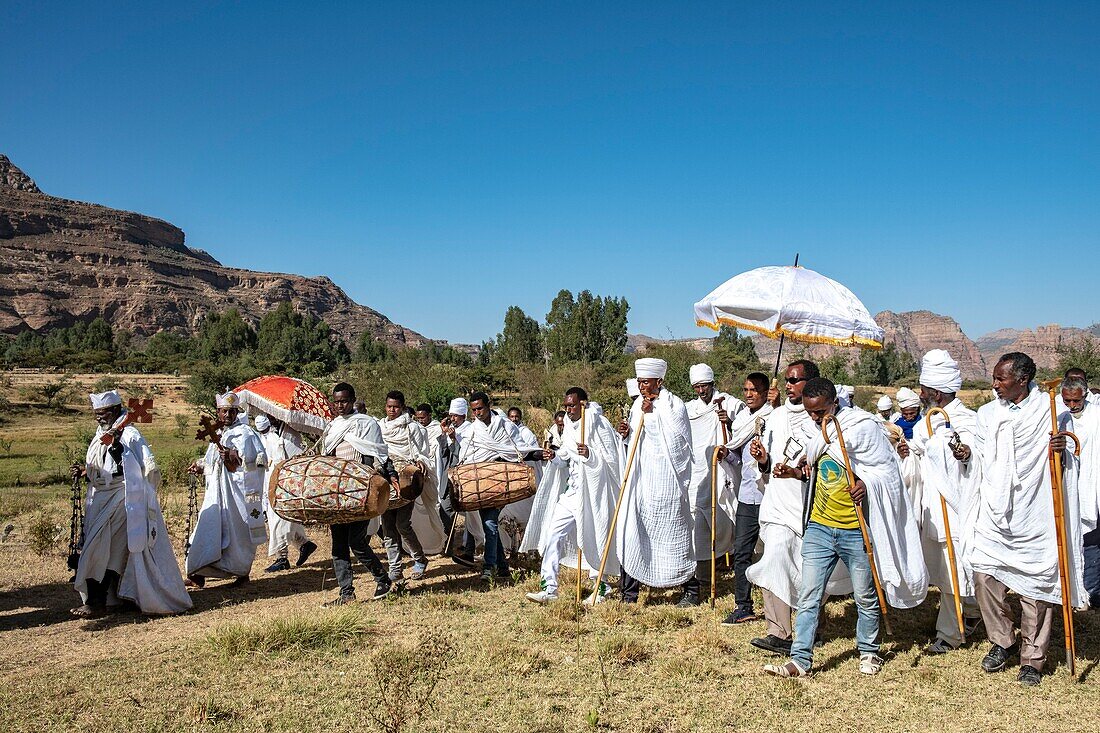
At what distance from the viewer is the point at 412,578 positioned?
8.05 metres

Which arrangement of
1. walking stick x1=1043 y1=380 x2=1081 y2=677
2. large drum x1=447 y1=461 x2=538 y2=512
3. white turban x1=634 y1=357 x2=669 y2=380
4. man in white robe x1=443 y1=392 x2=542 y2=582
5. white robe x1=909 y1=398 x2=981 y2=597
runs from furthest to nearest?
man in white robe x1=443 y1=392 x2=542 y2=582 < large drum x1=447 y1=461 x2=538 y2=512 < white turban x1=634 y1=357 x2=669 y2=380 < white robe x1=909 y1=398 x2=981 y2=597 < walking stick x1=1043 y1=380 x2=1081 y2=677

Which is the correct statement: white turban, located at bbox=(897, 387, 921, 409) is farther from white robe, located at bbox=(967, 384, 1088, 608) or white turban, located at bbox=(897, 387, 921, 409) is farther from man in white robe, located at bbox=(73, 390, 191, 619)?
man in white robe, located at bbox=(73, 390, 191, 619)

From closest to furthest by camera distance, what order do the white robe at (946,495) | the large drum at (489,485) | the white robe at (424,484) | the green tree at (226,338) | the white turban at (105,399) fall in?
1. the white robe at (946,495)
2. the white turban at (105,399)
3. the large drum at (489,485)
4. the white robe at (424,484)
5. the green tree at (226,338)

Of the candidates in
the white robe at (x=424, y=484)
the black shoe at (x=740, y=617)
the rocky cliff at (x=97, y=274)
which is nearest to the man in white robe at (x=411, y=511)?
the white robe at (x=424, y=484)

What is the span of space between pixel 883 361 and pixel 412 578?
61859 mm

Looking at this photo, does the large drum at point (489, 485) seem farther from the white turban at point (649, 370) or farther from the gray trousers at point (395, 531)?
the white turban at point (649, 370)

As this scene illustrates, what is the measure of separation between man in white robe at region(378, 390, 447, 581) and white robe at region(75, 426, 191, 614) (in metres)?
2.04

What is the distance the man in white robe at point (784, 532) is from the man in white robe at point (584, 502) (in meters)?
1.85

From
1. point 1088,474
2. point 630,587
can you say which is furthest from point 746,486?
point 1088,474

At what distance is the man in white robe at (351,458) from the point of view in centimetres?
679

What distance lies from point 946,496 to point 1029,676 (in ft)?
4.20

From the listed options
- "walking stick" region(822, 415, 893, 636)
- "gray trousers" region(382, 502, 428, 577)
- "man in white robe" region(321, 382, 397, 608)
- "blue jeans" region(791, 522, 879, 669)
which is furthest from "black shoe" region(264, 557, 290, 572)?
"walking stick" region(822, 415, 893, 636)

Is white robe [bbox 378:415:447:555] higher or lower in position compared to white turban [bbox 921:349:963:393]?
lower

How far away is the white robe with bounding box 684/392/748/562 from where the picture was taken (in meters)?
7.40
